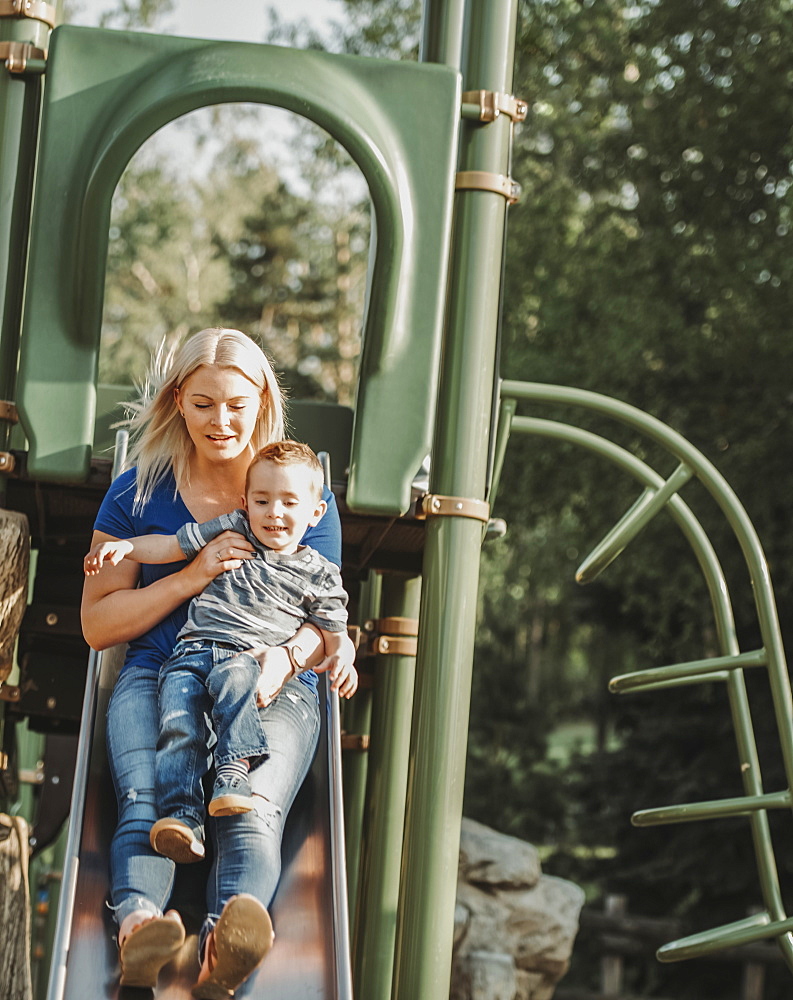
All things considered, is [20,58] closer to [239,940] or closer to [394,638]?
[394,638]

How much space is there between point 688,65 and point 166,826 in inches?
399

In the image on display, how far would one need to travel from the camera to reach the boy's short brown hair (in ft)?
9.59

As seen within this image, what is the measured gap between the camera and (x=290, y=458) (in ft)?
9.60

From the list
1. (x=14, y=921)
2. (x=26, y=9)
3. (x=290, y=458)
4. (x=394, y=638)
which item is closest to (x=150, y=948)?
(x=290, y=458)

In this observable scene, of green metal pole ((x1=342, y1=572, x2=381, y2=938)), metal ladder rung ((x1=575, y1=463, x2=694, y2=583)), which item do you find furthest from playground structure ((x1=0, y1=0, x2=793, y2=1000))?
green metal pole ((x1=342, y1=572, x2=381, y2=938))

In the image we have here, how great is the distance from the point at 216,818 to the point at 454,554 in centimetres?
126

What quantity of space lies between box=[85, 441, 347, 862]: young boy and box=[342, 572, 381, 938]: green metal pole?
2.79 metres

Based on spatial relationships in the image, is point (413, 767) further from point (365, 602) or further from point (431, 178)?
point (365, 602)

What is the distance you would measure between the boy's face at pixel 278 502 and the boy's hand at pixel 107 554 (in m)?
0.31

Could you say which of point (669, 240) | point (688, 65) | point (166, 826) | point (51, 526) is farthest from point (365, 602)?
point (688, 65)

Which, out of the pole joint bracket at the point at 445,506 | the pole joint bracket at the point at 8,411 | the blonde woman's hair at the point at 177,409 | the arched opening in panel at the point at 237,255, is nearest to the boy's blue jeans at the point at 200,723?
the blonde woman's hair at the point at 177,409

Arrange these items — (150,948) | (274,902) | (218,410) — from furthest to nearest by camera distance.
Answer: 1. (218,410)
2. (274,902)
3. (150,948)

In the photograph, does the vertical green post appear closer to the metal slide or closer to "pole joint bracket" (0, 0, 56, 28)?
"pole joint bracket" (0, 0, 56, 28)

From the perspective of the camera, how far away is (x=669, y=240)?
11203mm
